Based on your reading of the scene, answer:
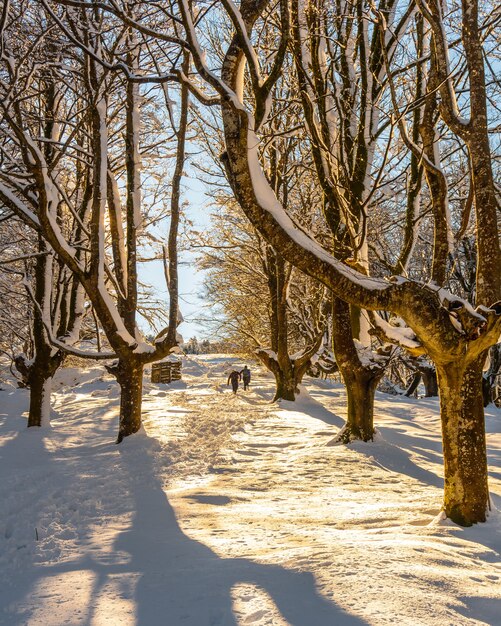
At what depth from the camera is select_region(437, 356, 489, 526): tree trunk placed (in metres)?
3.81

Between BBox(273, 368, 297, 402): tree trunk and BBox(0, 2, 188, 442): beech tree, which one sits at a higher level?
BBox(0, 2, 188, 442): beech tree

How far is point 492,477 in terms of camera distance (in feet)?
21.0

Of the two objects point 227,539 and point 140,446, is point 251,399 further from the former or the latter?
point 227,539

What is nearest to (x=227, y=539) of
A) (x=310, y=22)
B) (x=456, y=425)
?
(x=456, y=425)

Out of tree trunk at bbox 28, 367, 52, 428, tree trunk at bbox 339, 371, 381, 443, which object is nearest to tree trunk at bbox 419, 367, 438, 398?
tree trunk at bbox 339, 371, 381, 443

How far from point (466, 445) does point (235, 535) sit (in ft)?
6.74

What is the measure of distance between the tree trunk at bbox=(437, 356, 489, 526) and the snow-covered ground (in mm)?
174

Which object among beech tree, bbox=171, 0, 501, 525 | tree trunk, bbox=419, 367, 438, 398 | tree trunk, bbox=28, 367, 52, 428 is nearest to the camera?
beech tree, bbox=171, 0, 501, 525

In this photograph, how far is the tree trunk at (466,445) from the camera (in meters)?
3.81

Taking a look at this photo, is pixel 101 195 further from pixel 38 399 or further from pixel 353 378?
pixel 353 378

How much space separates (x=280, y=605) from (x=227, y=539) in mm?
1228

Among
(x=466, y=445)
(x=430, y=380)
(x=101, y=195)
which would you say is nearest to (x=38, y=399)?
(x=101, y=195)

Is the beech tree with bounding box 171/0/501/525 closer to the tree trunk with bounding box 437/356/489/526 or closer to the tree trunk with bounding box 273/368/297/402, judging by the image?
the tree trunk with bounding box 437/356/489/526

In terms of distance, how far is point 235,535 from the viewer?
3506 mm
